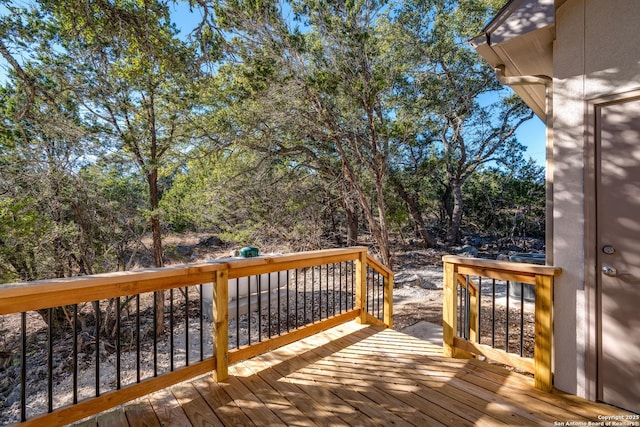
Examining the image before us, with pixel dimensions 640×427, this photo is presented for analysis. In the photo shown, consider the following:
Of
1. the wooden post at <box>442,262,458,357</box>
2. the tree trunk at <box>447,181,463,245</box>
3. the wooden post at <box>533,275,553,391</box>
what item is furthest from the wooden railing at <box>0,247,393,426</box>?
the tree trunk at <box>447,181,463,245</box>

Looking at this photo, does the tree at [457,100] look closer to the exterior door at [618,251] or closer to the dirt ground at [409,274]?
the dirt ground at [409,274]

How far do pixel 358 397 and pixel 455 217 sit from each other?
11065 mm

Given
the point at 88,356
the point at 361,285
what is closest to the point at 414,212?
the point at 361,285

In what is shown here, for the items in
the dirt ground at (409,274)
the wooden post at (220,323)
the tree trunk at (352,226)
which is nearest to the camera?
the wooden post at (220,323)

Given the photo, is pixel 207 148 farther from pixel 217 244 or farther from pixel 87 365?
pixel 217 244

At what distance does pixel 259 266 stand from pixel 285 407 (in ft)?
3.45

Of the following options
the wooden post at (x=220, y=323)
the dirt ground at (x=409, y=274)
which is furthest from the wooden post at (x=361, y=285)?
the dirt ground at (x=409, y=274)

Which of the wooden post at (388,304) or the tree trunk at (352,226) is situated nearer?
the wooden post at (388,304)

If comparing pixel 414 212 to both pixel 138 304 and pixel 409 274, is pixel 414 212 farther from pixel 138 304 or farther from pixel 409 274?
pixel 138 304

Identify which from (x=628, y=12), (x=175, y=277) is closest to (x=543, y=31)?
(x=628, y=12)

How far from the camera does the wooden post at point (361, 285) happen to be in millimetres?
3439

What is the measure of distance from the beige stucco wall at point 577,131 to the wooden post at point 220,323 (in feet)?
7.99

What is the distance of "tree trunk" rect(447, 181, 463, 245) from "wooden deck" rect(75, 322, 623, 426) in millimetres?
9727

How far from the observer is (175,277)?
2.10 meters
